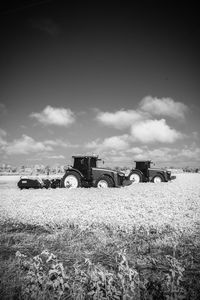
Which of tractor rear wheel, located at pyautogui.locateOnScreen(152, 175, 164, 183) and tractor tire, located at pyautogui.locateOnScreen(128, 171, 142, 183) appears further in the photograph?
tractor rear wheel, located at pyautogui.locateOnScreen(152, 175, 164, 183)

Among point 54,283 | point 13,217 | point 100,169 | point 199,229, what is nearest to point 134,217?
point 199,229

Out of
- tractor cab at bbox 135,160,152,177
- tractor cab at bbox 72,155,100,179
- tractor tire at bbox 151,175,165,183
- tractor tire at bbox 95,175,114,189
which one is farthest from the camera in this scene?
tractor cab at bbox 135,160,152,177

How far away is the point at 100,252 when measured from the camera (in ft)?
14.4

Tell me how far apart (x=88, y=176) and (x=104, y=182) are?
1.08 metres

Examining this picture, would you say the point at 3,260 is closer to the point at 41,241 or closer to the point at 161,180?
the point at 41,241

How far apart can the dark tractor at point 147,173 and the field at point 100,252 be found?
13028 mm

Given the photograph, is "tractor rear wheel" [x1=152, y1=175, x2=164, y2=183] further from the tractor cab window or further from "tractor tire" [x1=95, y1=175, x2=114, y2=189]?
"tractor tire" [x1=95, y1=175, x2=114, y2=189]

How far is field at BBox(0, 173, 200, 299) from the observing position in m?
3.16

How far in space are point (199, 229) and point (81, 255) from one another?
2953mm

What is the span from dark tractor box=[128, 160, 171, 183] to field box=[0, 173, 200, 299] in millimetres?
13028

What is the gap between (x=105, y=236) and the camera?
518 cm

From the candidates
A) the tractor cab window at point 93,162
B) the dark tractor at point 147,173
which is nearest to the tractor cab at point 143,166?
the dark tractor at point 147,173

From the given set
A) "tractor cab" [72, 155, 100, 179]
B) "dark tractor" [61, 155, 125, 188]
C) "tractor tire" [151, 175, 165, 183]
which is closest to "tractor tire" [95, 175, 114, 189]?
"dark tractor" [61, 155, 125, 188]

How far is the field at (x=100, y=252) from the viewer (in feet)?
10.4
